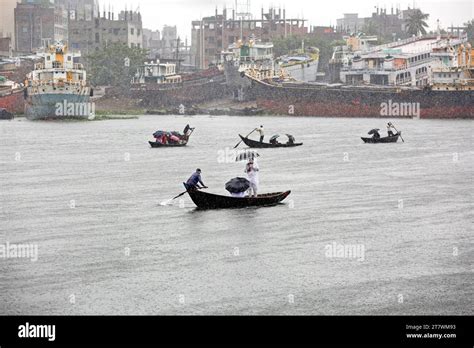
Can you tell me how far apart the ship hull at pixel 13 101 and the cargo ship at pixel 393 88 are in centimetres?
3676

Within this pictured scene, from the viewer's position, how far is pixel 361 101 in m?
143

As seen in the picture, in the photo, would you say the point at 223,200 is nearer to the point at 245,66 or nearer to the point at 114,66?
the point at 245,66

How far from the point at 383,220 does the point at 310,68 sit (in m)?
150

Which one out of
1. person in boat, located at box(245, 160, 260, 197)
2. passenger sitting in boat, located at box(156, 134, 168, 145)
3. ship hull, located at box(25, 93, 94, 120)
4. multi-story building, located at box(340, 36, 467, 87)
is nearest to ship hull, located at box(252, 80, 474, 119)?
multi-story building, located at box(340, 36, 467, 87)

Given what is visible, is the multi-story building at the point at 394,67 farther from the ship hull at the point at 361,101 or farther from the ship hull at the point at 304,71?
the ship hull at the point at 361,101

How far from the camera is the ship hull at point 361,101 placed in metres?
133

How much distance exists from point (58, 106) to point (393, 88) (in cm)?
4744

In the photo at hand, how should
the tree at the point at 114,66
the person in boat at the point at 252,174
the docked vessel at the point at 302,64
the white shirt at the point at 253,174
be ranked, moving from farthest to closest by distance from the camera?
the docked vessel at the point at 302,64
the tree at the point at 114,66
the white shirt at the point at 253,174
the person in boat at the point at 252,174

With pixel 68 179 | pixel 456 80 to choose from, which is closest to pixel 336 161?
pixel 68 179

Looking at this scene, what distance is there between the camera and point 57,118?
133 meters

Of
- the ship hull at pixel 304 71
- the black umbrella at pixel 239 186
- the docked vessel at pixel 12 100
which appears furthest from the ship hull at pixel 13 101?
the black umbrella at pixel 239 186

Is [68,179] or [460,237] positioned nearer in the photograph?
[460,237]

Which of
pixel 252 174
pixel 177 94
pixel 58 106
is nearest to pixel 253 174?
pixel 252 174
